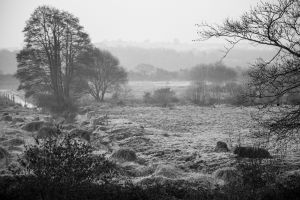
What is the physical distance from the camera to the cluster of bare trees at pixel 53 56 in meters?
28.6

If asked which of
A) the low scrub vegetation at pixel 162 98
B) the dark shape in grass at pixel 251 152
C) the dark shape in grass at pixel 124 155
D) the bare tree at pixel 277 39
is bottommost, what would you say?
the dark shape in grass at pixel 124 155

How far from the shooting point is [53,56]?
30.7 m

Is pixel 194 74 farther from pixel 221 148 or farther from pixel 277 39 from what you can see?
pixel 277 39

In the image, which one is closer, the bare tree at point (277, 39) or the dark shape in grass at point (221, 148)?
the bare tree at point (277, 39)

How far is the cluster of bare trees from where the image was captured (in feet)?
93.7

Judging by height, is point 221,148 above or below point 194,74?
below

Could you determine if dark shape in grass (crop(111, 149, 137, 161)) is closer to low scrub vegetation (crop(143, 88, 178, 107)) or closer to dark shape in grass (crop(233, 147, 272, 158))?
dark shape in grass (crop(233, 147, 272, 158))

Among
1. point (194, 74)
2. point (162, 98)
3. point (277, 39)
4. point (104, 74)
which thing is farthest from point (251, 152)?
point (194, 74)

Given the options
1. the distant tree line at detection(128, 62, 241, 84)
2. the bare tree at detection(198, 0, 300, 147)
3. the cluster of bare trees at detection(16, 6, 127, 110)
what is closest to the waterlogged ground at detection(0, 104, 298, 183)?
the bare tree at detection(198, 0, 300, 147)

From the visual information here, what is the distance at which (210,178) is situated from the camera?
9.90 meters

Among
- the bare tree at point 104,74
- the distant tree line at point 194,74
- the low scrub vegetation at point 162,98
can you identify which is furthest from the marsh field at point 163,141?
the distant tree line at point 194,74

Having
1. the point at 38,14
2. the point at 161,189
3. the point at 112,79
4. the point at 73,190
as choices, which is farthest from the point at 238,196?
the point at 112,79

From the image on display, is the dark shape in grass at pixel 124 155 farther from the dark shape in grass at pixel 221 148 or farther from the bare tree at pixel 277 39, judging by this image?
the bare tree at pixel 277 39

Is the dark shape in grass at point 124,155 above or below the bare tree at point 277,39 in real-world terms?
below
